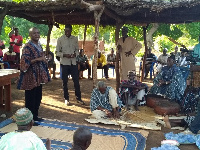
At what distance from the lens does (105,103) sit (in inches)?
228

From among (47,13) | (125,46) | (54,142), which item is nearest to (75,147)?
(54,142)

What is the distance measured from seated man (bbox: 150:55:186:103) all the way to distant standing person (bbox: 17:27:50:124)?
3.24m

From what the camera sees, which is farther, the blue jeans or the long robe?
the long robe

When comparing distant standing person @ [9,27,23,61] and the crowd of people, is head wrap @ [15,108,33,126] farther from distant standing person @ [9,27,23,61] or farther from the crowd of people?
distant standing person @ [9,27,23,61]

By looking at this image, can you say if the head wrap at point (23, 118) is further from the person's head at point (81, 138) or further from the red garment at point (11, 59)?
the red garment at point (11, 59)

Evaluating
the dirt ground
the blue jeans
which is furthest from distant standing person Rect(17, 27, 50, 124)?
the blue jeans

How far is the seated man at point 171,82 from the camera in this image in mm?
6660

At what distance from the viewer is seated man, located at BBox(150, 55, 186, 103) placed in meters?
6.66

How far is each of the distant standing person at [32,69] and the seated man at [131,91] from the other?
226 centimetres

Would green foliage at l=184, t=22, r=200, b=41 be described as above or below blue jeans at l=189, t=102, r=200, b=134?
above

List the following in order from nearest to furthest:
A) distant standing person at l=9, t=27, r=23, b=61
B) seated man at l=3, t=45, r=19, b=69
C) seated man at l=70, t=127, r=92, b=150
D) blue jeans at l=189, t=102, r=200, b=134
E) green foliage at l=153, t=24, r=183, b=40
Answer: seated man at l=70, t=127, r=92, b=150
blue jeans at l=189, t=102, r=200, b=134
seated man at l=3, t=45, r=19, b=69
distant standing person at l=9, t=27, r=23, b=61
green foliage at l=153, t=24, r=183, b=40

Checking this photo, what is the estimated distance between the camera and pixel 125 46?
790cm

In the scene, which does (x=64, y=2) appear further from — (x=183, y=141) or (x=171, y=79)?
(x=183, y=141)

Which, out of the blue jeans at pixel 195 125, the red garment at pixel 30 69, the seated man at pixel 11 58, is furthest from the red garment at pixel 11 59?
the blue jeans at pixel 195 125
